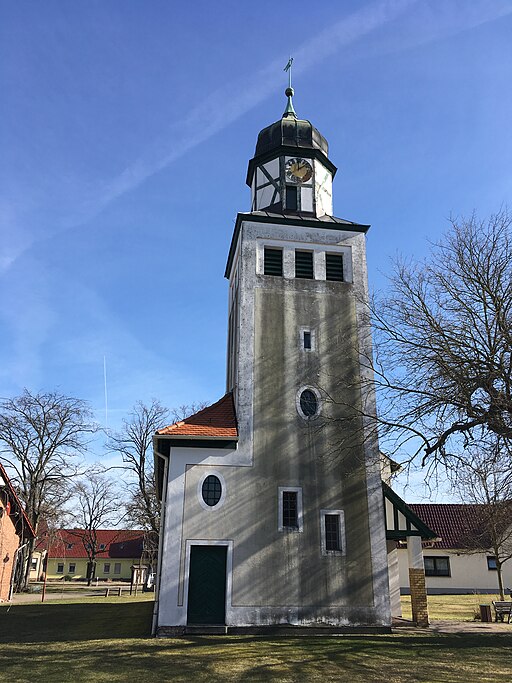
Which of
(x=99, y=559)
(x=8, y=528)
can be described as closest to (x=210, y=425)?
(x=8, y=528)

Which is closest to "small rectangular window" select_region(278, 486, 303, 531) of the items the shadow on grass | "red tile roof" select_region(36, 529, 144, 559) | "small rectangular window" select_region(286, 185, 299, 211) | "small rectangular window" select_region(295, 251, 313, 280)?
the shadow on grass

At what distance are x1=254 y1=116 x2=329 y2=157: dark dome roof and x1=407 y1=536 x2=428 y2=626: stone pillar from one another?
16106mm

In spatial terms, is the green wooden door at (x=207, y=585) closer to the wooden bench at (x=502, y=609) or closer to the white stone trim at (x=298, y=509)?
the white stone trim at (x=298, y=509)


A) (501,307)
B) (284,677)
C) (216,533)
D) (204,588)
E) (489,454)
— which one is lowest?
(284,677)

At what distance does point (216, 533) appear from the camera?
17922mm

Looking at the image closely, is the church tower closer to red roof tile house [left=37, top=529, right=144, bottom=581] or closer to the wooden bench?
the wooden bench

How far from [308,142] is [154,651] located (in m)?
19.6

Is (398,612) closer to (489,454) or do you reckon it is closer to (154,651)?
(489,454)

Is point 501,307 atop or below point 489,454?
atop

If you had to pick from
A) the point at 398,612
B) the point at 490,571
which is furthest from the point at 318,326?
the point at 490,571

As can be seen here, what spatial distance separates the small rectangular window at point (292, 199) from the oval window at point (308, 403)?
7.91 metres

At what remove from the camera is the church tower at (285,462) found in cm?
1755

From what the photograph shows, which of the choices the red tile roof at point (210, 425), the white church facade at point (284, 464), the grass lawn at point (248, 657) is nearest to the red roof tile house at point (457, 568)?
the white church facade at point (284, 464)

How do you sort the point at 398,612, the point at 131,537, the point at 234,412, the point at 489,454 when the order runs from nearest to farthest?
the point at 489,454 → the point at 234,412 → the point at 398,612 → the point at 131,537
